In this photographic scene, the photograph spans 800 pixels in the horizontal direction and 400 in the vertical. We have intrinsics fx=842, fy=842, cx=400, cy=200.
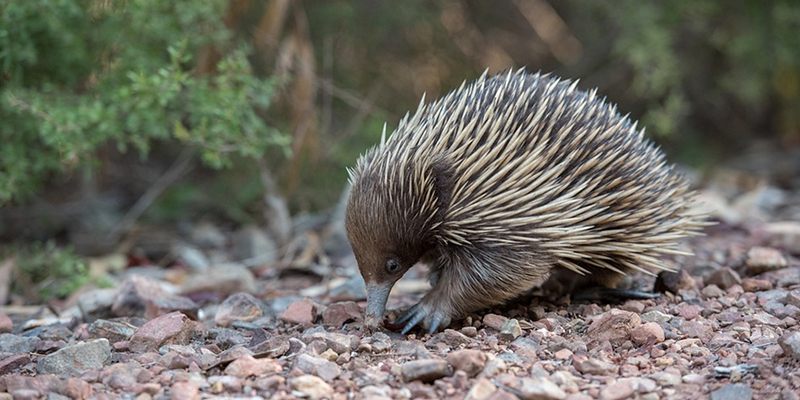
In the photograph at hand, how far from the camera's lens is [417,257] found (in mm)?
3322

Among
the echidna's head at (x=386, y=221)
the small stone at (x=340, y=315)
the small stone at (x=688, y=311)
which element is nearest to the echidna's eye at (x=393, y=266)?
the echidna's head at (x=386, y=221)

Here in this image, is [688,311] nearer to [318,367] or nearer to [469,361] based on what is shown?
[469,361]

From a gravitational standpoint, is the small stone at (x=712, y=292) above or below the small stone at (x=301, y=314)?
above

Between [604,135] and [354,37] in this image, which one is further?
[354,37]

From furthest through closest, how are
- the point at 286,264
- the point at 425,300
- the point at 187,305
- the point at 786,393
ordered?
1. the point at 286,264
2. the point at 187,305
3. the point at 425,300
4. the point at 786,393

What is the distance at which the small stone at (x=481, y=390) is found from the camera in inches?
93.4

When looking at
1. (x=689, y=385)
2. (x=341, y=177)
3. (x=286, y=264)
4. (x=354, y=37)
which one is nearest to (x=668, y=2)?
(x=354, y=37)

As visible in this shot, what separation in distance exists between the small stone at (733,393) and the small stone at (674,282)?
4.31 ft

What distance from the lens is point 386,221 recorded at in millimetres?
3125

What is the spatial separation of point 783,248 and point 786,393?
8.54 feet

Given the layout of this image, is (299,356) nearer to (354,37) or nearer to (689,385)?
(689,385)

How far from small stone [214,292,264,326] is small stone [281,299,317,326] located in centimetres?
18

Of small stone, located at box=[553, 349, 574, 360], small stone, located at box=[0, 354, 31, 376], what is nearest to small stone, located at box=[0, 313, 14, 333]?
small stone, located at box=[0, 354, 31, 376]

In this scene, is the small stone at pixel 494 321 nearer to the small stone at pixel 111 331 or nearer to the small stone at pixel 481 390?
the small stone at pixel 481 390
